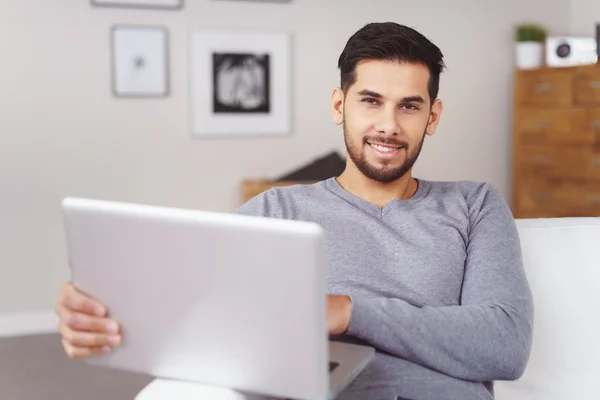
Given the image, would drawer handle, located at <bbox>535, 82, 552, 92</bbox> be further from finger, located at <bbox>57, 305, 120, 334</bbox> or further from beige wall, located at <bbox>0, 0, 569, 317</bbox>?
finger, located at <bbox>57, 305, 120, 334</bbox>

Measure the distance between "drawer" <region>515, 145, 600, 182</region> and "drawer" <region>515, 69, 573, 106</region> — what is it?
29 cm

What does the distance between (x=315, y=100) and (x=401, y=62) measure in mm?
2852

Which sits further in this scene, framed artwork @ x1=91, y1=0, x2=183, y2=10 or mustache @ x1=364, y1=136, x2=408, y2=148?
framed artwork @ x1=91, y1=0, x2=183, y2=10

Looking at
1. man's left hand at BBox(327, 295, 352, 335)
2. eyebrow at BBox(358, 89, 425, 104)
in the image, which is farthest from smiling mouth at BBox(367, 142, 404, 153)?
man's left hand at BBox(327, 295, 352, 335)

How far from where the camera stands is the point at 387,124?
1.61 m

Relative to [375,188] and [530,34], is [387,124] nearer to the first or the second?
[375,188]

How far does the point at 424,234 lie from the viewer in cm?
161

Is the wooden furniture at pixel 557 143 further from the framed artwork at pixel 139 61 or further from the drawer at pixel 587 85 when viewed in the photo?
the framed artwork at pixel 139 61

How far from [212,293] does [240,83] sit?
3366 millimetres

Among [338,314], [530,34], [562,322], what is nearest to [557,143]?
[530,34]

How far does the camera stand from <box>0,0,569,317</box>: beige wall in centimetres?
398

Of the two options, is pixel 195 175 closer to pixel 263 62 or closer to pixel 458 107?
pixel 263 62

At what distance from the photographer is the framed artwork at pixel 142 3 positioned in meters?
4.04

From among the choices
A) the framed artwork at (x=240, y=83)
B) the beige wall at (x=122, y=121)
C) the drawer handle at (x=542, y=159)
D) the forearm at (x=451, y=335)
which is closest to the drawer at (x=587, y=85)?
the drawer handle at (x=542, y=159)
